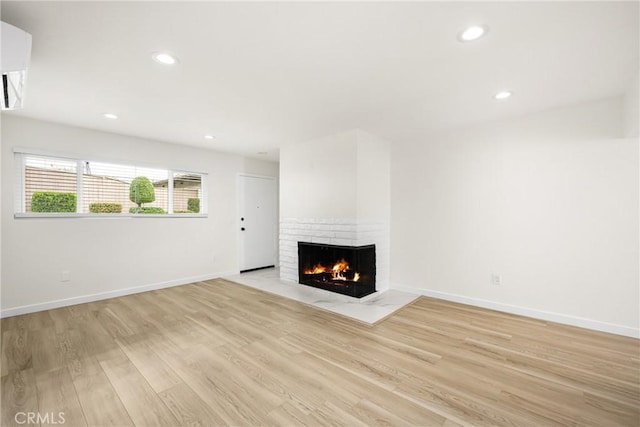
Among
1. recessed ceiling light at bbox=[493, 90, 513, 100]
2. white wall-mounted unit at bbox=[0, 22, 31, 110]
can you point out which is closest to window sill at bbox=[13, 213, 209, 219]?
white wall-mounted unit at bbox=[0, 22, 31, 110]

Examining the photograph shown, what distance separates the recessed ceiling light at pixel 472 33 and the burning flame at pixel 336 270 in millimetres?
2819

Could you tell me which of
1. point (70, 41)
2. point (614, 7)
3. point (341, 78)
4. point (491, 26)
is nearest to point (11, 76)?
point (70, 41)

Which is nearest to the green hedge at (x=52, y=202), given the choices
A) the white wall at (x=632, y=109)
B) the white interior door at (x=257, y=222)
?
the white interior door at (x=257, y=222)

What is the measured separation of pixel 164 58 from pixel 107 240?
3.08m

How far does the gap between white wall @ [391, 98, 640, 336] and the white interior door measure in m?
3.05

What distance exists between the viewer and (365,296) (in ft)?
12.6

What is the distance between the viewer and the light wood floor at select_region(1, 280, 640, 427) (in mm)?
1667

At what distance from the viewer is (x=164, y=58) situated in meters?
2.08

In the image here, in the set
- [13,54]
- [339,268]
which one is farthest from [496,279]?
[13,54]

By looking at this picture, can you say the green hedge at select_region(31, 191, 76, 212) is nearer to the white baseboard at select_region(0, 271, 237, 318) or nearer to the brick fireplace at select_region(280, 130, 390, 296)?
the white baseboard at select_region(0, 271, 237, 318)

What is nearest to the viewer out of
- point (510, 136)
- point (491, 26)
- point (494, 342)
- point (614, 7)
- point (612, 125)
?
point (614, 7)

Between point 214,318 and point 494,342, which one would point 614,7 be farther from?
point 214,318

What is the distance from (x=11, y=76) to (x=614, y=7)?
12.2ft

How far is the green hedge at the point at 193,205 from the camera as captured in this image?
16.2 feet
